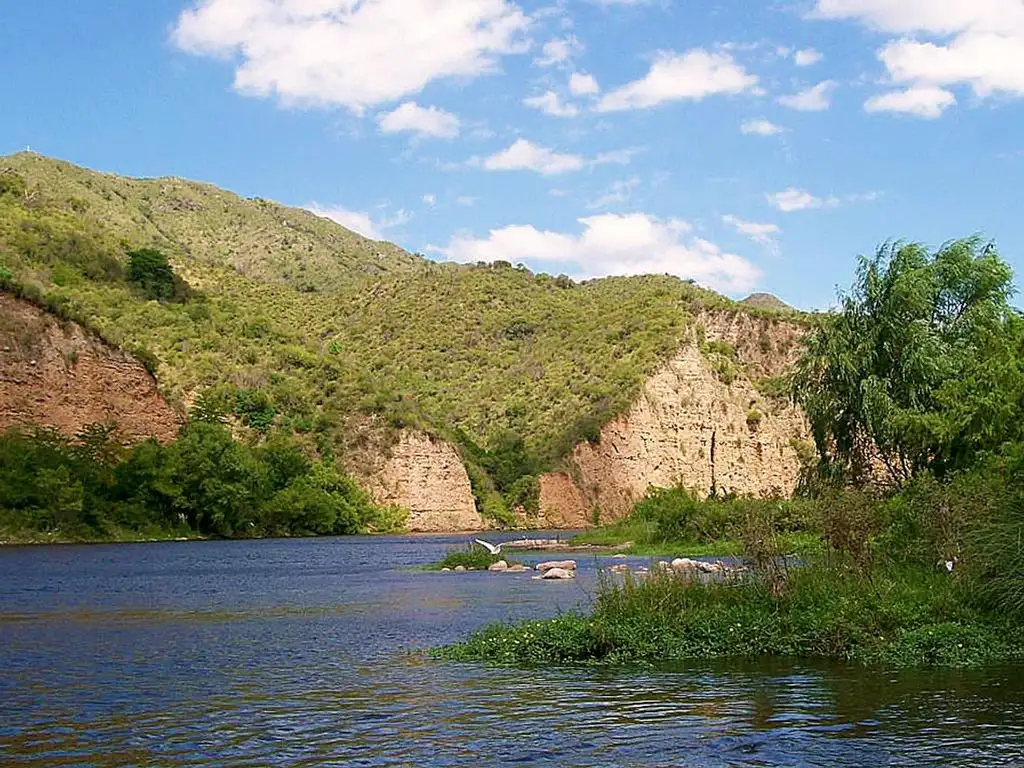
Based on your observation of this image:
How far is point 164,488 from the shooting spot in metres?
67.8

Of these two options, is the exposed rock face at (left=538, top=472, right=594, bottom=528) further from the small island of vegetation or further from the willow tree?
the small island of vegetation

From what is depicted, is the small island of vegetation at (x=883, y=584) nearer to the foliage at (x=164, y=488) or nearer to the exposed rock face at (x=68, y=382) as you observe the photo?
the foliage at (x=164, y=488)

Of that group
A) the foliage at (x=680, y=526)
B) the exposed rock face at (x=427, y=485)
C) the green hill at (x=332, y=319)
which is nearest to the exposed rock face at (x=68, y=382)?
the green hill at (x=332, y=319)

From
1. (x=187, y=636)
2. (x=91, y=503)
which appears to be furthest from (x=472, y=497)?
(x=187, y=636)

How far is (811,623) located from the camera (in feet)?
58.4

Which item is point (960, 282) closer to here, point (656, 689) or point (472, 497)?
point (656, 689)

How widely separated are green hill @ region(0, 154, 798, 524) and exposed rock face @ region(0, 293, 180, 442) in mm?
2016

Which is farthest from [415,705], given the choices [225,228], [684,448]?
[225,228]

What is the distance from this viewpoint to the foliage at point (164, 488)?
62938 mm

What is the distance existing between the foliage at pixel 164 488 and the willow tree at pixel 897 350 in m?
44.0

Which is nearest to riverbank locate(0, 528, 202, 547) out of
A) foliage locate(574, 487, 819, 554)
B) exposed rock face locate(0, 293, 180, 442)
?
exposed rock face locate(0, 293, 180, 442)

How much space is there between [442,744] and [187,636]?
11810 millimetres

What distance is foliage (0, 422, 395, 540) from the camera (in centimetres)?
6294

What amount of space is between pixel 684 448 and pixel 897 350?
70.4 m
